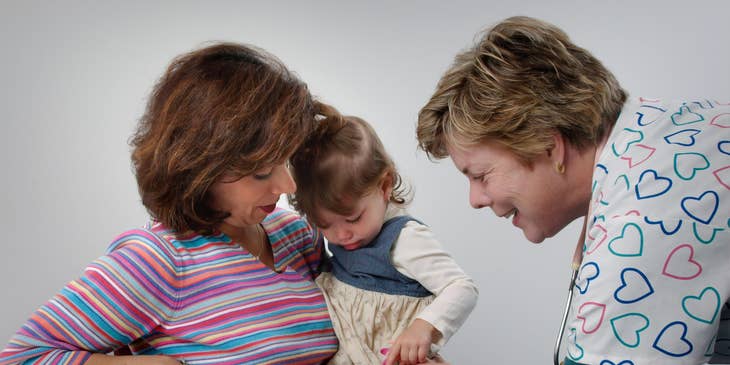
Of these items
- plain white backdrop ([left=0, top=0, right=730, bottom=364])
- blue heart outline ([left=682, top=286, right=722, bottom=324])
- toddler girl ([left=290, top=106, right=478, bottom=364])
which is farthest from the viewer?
plain white backdrop ([left=0, top=0, right=730, bottom=364])

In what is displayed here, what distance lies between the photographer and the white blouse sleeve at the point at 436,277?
4.48 ft

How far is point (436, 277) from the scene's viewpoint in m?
1.42

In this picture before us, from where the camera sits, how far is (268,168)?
51.9 inches

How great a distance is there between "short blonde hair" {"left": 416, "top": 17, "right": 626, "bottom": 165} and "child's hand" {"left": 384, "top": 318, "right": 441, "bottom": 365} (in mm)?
375

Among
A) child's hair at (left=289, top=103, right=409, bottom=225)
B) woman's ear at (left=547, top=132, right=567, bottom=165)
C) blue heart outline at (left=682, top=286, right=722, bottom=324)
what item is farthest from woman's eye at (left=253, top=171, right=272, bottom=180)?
blue heart outline at (left=682, top=286, right=722, bottom=324)

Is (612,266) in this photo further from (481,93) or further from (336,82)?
(336,82)

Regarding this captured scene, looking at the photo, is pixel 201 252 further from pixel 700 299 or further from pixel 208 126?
pixel 700 299

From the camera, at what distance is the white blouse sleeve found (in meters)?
1.37

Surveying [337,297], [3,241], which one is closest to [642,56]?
[337,297]

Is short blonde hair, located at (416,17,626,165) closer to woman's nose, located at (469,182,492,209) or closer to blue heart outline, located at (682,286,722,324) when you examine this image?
woman's nose, located at (469,182,492,209)

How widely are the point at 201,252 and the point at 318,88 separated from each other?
3.84 feet

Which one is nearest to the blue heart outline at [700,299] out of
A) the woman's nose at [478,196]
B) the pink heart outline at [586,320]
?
the pink heart outline at [586,320]

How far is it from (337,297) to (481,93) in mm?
553

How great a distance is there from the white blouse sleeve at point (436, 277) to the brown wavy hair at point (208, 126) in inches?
13.5
